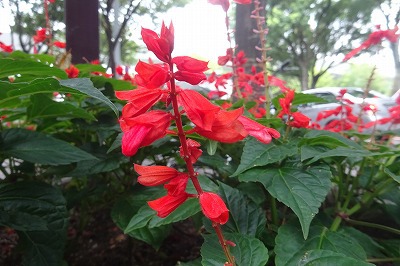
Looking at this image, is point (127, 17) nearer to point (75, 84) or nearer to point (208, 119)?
point (75, 84)

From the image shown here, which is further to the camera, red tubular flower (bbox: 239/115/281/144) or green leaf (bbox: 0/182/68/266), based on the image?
green leaf (bbox: 0/182/68/266)

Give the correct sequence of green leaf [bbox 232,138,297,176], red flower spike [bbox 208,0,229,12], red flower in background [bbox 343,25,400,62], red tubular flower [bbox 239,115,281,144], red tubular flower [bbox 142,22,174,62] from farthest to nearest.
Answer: red flower in background [bbox 343,25,400,62] < red flower spike [bbox 208,0,229,12] < green leaf [bbox 232,138,297,176] < red tubular flower [bbox 239,115,281,144] < red tubular flower [bbox 142,22,174,62]

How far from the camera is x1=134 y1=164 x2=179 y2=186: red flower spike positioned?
0.62m

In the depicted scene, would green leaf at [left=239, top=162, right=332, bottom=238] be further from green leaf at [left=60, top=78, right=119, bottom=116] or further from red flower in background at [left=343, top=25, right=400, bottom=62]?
red flower in background at [left=343, top=25, right=400, bottom=62]

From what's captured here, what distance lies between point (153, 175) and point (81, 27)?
210cm

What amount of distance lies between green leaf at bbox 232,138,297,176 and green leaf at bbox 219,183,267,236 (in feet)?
0.43

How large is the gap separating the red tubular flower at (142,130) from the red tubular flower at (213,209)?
0.13 m

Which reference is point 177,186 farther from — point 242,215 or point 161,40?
point 242,215

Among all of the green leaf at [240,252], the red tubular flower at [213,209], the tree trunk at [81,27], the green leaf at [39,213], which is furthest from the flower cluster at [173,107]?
the tree trunk at [81,27]

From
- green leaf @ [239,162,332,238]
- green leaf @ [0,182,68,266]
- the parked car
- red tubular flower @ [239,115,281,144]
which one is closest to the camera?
red tubular flower @ [239,115,281,144]

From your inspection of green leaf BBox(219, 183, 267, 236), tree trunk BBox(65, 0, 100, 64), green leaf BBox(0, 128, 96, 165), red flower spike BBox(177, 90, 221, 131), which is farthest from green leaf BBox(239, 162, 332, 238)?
tree trunk BBox(65, 0, 100, 64)

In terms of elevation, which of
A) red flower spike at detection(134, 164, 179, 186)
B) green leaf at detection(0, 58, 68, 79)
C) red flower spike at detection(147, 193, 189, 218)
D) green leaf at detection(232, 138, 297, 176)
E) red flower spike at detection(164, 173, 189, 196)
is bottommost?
green leaf at detection(232, 138, 297, 176)

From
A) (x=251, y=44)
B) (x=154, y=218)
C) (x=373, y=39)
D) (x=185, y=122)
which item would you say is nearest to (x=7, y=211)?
(x=154, y=218)

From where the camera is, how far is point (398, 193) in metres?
1.19
